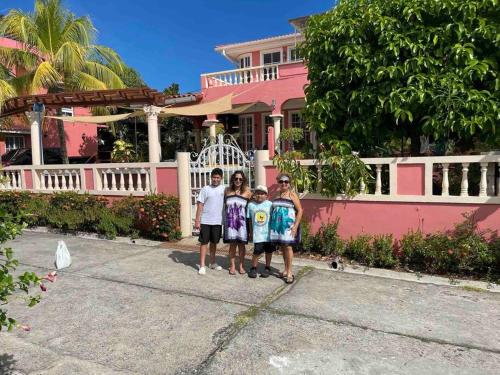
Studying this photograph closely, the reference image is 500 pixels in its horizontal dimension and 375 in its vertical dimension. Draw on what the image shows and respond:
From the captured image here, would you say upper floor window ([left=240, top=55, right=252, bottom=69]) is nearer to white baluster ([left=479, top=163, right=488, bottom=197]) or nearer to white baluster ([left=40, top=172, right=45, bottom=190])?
white baluster ([left=40, top=172, right=45, bottom=190])

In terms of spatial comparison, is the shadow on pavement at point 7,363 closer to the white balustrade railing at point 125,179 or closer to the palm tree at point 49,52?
the white balustrade railing at point 125,179

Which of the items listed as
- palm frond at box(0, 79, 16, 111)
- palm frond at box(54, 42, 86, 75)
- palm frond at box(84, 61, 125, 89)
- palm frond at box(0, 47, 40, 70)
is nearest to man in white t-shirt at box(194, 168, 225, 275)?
palm frond at box(0, 79, 16, 111)

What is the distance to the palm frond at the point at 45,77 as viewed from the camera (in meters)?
12.2

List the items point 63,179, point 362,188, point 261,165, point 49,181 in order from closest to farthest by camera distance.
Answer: point 362,188, point 261,165, point 63,179, point 49,181

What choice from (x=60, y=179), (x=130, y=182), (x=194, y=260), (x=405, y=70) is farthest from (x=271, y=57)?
(x=194, y=260)

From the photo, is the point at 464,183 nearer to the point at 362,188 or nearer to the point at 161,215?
the point at 362,188

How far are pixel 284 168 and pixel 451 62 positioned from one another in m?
2.88

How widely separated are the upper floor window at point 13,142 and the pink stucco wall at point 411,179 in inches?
658

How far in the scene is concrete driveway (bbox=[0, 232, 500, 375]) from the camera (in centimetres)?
329

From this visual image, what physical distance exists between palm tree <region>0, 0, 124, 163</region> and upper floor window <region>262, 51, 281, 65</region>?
8.84m

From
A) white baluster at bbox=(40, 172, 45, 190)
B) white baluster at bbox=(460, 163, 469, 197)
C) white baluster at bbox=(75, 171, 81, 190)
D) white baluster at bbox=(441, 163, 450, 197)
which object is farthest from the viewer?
white baluster at bbox=(40, 172, 45, 190)

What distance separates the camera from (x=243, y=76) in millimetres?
16188

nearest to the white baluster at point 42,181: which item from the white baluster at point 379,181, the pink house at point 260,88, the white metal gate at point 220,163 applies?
the white metal gate at point 220,163

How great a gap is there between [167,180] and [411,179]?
15.5 feet
